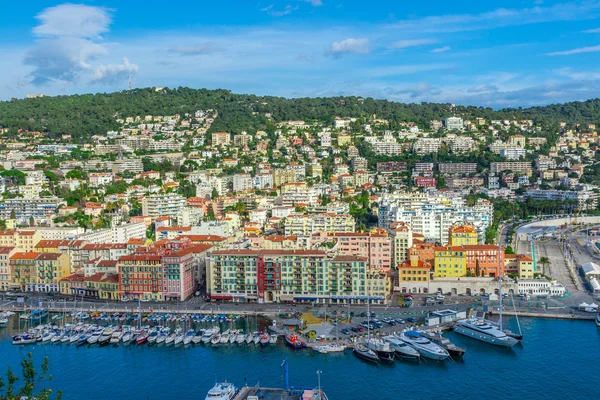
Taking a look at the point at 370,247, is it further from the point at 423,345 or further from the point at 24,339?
the point at 24,339

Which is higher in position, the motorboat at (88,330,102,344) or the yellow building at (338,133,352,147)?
the yellow building at (338,133,352,147)

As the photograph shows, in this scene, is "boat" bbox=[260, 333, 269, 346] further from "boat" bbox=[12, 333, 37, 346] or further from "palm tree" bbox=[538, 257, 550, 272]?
"palm tree" bbox=[538, 257, 550, 272]

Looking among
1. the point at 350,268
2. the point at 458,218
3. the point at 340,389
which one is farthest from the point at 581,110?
the point at 340,389

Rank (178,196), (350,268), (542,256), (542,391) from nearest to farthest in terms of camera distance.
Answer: (542,391) < (350,268) < (542,256) < (178,196)

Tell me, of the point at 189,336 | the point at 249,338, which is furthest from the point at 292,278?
the point at 189,336

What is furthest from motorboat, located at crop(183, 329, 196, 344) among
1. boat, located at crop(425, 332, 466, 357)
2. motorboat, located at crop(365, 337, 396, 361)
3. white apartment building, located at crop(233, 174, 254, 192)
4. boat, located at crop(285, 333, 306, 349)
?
white apartment building, located at crop(233, 174, 254, 192)

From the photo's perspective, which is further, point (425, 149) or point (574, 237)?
point (425, 149)

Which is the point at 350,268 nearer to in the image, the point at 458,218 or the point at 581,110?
the point at 458,218

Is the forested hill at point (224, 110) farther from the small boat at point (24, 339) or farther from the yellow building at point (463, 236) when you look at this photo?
the small boat at point (24, 339)
